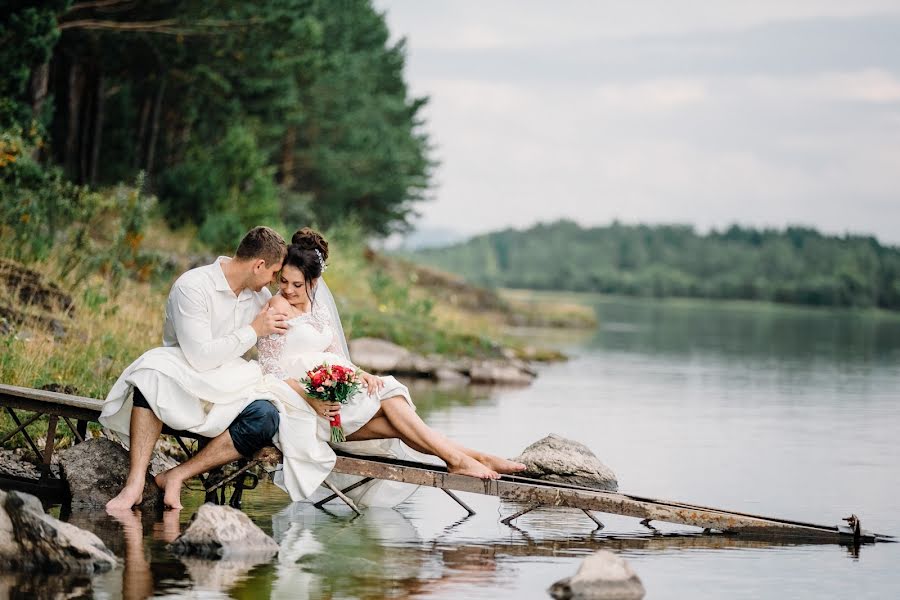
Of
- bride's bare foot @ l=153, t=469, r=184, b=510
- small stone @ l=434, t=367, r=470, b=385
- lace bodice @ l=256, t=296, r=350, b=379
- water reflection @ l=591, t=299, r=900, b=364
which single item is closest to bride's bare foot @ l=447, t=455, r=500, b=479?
lace bodice @ l=256, t=296, r=350, b=379

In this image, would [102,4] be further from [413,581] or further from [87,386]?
[413,581]

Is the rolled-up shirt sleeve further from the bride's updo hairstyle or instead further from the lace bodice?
the bride's updo hairstyle

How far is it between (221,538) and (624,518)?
363cm

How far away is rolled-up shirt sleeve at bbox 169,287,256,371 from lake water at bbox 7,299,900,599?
1.17m

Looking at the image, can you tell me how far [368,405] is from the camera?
411 inches

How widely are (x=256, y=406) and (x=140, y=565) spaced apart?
6.16 ft

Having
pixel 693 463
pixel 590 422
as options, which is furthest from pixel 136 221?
pixel 693 463

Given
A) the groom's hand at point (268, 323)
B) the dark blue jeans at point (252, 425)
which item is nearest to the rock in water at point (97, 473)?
the dark blue jeans at point (252, 425)

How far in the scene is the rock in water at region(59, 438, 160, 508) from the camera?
10508mm

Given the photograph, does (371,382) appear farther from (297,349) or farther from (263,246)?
(263,246)

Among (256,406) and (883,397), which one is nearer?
(256,406)

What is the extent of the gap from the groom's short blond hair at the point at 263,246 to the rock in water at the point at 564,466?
11.2 feet

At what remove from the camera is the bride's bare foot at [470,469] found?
1029 centimetres

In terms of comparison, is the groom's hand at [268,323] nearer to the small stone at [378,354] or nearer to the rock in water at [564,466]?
the rock in water at [564,466]
